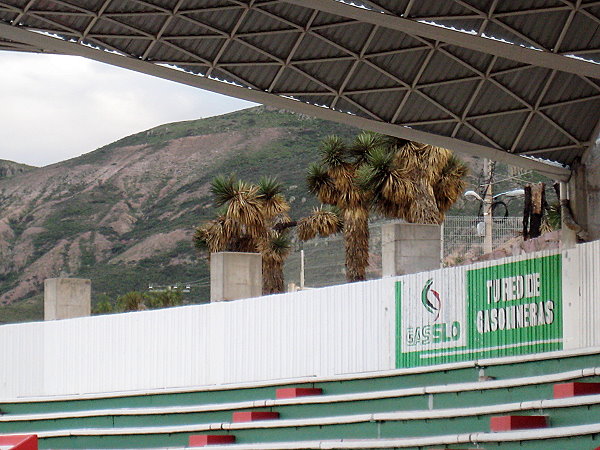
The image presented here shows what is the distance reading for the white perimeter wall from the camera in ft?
69.5

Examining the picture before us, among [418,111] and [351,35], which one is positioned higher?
[351,35]

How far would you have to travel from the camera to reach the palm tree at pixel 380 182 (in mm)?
39750

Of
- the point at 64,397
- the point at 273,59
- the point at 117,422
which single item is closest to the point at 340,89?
the point at 273,59

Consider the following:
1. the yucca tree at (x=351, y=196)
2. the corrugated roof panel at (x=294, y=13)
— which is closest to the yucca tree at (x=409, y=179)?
the yucca tree at (x=351, y=196)

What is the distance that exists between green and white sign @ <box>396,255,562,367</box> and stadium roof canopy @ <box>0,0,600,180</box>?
4610mm

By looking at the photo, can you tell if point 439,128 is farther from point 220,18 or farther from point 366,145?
point 366,145

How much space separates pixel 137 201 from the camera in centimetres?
14412

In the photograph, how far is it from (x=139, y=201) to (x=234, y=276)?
→ 117159mm

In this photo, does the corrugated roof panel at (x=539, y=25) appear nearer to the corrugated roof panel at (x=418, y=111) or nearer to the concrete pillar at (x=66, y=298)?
the corrugated roof panel at (x=418, y=111)

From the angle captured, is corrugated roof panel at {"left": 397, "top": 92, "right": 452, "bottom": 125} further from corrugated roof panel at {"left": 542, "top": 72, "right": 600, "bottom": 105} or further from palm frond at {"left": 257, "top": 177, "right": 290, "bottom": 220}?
palm frond at {"left": 257, "top": 177, "right": 290, "bottom": 220}

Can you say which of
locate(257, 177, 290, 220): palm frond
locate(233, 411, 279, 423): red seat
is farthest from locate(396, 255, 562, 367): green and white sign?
locate(257, 177, 290, 220): palm frond

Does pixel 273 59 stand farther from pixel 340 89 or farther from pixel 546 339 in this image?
pixel 546 339

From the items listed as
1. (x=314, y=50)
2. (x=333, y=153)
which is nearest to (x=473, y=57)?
(x=314, y=50)

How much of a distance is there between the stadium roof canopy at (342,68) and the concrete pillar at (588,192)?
29 centimetres
